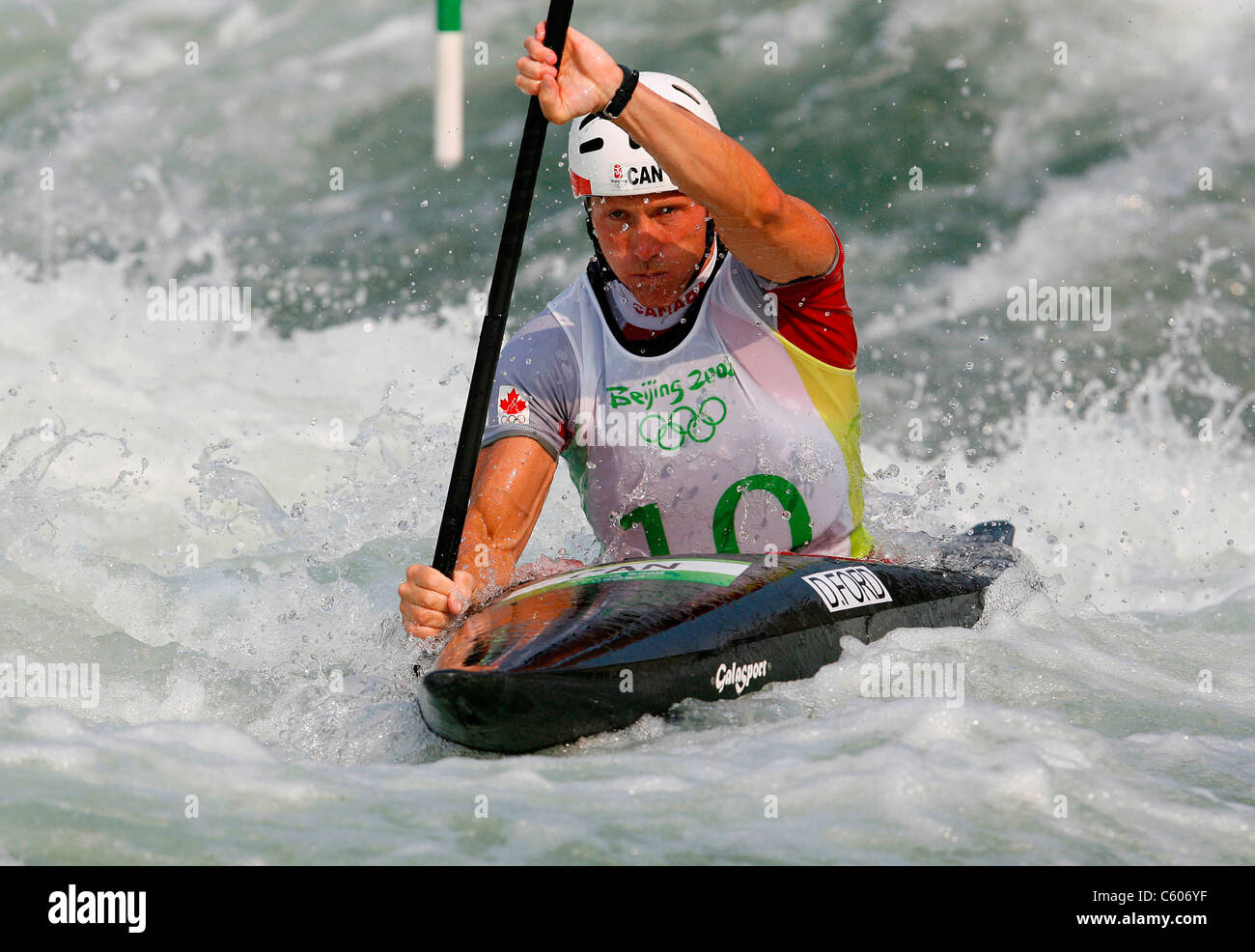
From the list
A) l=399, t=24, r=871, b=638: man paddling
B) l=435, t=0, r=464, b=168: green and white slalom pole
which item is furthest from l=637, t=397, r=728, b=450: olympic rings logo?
l=435, t=0, r=464, b=168: green and white slalom pole

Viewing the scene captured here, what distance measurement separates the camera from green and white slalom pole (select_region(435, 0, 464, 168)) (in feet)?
9.09

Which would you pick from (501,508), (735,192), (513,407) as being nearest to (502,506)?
(501,508)

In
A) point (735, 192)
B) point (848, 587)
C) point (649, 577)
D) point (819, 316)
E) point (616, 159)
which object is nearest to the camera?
point (735, 192)

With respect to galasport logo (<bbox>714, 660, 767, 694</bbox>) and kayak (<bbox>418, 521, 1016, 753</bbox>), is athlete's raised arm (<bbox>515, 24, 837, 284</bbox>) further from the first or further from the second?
galasport logo (<bbox>714, 660, 767, 694</bbox>)

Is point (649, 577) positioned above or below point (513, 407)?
below

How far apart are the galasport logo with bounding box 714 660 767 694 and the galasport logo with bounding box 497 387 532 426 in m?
1.11

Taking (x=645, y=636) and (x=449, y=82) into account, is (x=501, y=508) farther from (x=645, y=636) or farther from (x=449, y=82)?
(x=449, y=82)

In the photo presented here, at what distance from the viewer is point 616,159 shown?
147 inches

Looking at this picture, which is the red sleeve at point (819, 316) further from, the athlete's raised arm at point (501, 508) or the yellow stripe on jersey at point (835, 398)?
the athlete's raised arm at point (501, 508)

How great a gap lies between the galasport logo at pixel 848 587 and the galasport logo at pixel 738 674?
36 centimetres

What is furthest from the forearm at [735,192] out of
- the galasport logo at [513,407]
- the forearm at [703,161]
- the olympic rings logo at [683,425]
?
the galasport logo at [513,407]

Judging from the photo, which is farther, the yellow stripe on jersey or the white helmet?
the yellow stripe on jersey

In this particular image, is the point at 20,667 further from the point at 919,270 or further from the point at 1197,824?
the point at 919,270

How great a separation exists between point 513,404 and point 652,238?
24.8 inches
